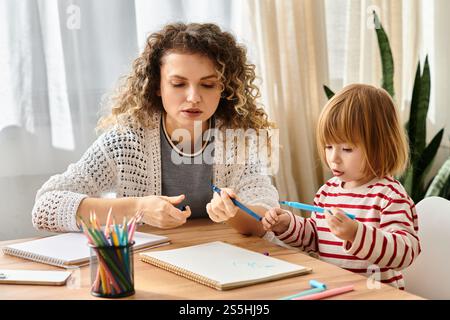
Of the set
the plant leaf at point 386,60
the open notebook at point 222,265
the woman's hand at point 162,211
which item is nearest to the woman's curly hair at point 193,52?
the woman's hand at point 162,211

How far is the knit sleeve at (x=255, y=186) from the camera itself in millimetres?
1677

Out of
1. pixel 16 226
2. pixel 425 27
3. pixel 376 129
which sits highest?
pixel 425 27

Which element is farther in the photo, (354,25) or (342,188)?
(354,25)

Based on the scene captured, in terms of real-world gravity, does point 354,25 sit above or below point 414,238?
above

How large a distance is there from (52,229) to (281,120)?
1316mm

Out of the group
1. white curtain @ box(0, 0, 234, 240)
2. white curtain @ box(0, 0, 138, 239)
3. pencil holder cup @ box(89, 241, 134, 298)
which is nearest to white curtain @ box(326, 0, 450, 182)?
white curtain @ box(0, 0, 234, 240)

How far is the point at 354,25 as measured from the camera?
2871 millimetres

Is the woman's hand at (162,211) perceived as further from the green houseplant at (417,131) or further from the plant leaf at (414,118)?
the plant leaf at (414,118)

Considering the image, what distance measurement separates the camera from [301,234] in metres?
1.50

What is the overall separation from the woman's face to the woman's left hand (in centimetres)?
35
